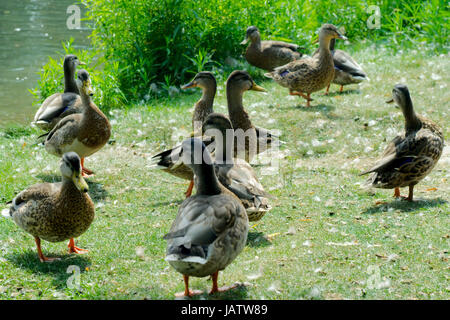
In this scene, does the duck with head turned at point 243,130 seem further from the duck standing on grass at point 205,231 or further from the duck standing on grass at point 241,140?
the duck standing on grass at point 205,231

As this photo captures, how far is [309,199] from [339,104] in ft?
12.6

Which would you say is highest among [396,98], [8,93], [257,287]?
[396,98]

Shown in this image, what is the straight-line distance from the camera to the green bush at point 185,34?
39.9 ft

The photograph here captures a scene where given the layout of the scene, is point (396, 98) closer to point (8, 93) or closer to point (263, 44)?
point (263, 44)

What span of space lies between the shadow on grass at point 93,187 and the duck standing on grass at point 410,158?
11.1 ft

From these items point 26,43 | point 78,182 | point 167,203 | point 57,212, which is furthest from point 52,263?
point 26,43

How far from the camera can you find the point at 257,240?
6.33 meters

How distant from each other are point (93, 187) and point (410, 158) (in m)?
4.10

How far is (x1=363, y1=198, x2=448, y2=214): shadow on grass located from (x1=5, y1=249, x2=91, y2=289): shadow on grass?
125 inches

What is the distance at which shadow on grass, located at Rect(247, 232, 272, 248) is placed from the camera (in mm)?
6207

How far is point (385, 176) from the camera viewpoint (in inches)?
271

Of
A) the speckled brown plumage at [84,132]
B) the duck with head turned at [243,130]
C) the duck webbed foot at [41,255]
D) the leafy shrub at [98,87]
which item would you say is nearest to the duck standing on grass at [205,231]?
the duck webbed foot at [41,255]

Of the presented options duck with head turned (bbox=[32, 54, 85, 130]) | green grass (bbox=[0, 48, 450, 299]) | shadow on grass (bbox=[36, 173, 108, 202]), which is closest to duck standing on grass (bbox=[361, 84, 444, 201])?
green grass (bbox=[0, 48, 450, 299])

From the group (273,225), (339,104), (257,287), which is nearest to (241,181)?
(273,225)
